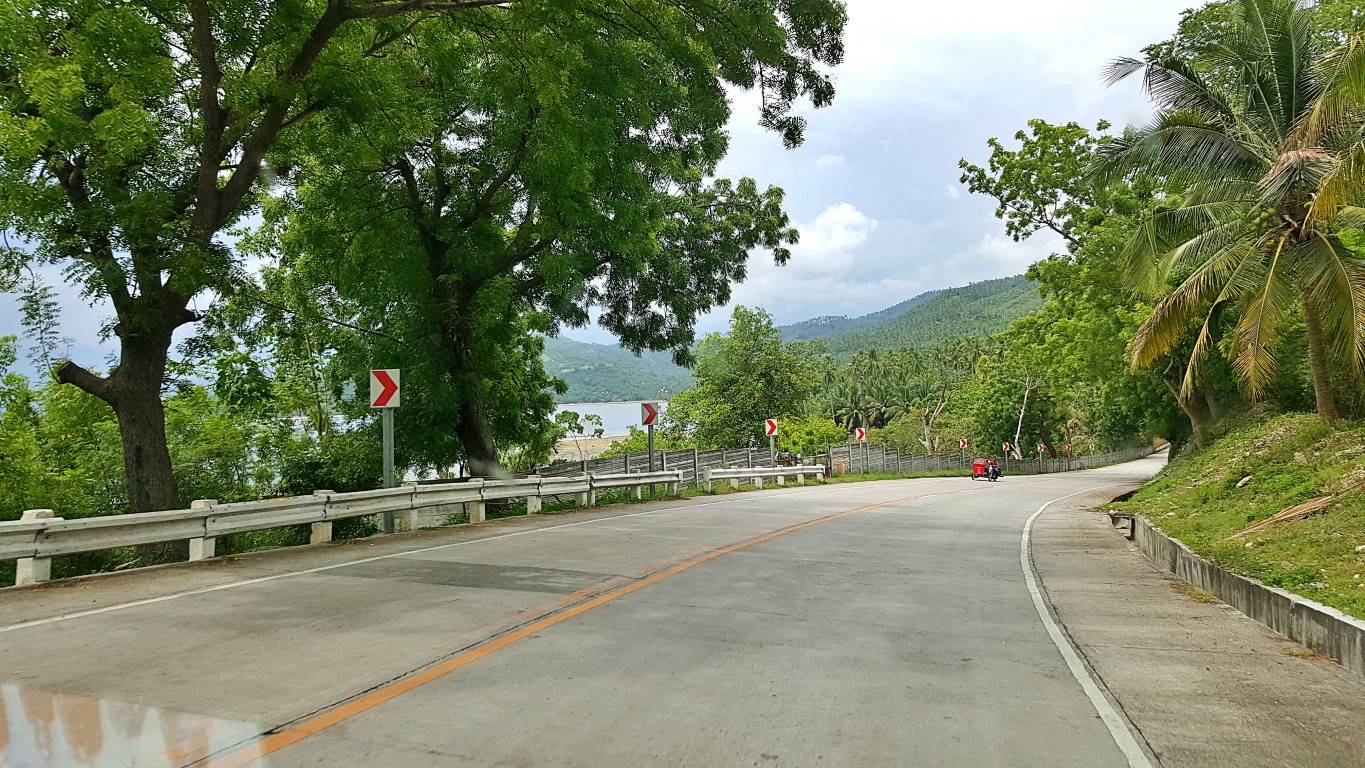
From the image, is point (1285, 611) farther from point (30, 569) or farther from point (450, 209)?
point (450, 209)

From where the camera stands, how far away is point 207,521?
34.5 ft

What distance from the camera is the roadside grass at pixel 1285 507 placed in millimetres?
8359

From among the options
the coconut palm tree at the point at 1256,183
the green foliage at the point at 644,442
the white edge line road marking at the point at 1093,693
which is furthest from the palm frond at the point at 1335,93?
the green foliage at the point at 644,442

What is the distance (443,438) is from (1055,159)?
79.7ft

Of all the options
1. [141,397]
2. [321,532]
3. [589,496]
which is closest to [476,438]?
Result: [589,496]

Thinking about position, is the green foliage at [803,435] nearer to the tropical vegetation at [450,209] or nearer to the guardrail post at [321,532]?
the tropical vegetation at [450,209]

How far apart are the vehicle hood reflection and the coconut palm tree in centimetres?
1437

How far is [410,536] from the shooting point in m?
13.4

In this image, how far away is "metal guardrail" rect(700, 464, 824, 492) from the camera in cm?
2928

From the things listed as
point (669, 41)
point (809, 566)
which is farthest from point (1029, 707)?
point (669, 41)

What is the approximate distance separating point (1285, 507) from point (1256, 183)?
276 inches

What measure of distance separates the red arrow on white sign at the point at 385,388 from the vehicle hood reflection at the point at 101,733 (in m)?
9.35

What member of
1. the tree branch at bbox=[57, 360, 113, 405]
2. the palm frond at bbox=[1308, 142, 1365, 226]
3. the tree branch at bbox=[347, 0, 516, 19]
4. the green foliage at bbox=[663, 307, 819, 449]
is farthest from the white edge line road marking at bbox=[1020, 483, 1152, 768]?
the green foliage at bbox=[663, 307, 819, 449]

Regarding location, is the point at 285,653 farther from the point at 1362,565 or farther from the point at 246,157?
the point at 1362,565
